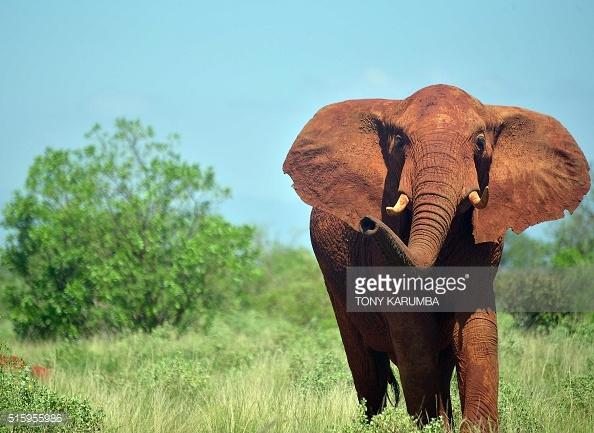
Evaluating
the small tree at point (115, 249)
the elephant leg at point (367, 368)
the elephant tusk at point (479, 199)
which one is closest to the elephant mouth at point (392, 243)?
the elephant tusk at point (479, 199)

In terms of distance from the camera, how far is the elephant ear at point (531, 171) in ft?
24.6

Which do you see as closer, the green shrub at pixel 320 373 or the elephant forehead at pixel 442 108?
the elephant forehead at pixel 442 108

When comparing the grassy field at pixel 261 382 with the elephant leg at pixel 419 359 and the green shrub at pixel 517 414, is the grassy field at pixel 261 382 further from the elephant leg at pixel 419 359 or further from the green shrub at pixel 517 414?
the elephant leg at pixel 419 359

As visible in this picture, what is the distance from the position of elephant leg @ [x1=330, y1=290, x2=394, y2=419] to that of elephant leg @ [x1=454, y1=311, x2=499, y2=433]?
175 centimetres

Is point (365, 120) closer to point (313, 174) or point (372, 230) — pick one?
point (313, 174)

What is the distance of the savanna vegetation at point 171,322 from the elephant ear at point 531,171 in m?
1.67

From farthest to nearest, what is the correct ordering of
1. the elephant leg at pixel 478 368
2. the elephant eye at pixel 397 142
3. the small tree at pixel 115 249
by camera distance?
the small tree at pixel 115 249 < the elephant eye at pixel 397 142 < the elephant leg at pixel 478 368

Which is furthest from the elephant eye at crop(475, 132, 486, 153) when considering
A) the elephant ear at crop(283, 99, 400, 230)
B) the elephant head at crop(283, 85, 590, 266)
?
the elephant ear at crop(283, 99, 400, 230)

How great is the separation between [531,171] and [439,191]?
3.39 ft

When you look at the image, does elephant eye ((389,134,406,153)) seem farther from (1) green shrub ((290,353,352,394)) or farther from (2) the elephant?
(1) green shrub ((290,353,352,394))

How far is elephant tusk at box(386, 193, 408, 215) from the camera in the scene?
277 inches

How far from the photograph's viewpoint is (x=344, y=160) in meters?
8.02

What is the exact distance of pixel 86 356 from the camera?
529 inches

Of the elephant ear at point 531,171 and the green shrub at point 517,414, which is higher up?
the elephant ear at point 531,171
